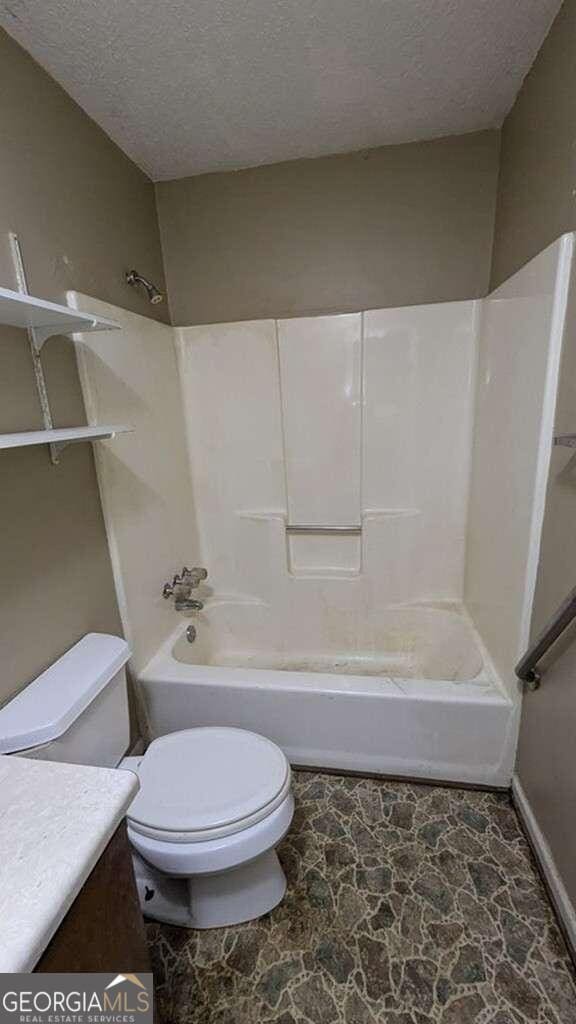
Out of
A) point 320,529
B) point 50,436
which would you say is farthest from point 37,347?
point 320,529

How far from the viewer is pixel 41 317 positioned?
110cm

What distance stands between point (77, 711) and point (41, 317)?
3.26 ft

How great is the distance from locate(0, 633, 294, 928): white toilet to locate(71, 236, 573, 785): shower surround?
342 millimetres

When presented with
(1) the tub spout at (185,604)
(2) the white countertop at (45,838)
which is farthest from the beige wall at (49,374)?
(2) the white countertop at (45,838)

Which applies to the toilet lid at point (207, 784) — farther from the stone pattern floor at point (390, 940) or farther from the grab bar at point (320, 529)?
the grab bar at point (320, 529)

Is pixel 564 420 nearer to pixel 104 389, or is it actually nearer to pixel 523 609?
pixel 523 609

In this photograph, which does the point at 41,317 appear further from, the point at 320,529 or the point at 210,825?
the point at 320,529

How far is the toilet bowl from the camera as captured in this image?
105 centimetres

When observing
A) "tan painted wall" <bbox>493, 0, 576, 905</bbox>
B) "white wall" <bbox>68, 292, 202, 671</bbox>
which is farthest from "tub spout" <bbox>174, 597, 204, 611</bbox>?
"tan painted wall" <bbox>493, 0, 576, 905</bbox>

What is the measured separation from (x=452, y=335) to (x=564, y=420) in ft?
2.96

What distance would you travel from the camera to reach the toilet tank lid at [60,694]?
979mm

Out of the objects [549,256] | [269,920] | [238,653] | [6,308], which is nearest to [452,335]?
[549,256]

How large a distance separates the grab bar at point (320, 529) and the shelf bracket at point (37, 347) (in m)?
1.21

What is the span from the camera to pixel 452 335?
1.87 m
